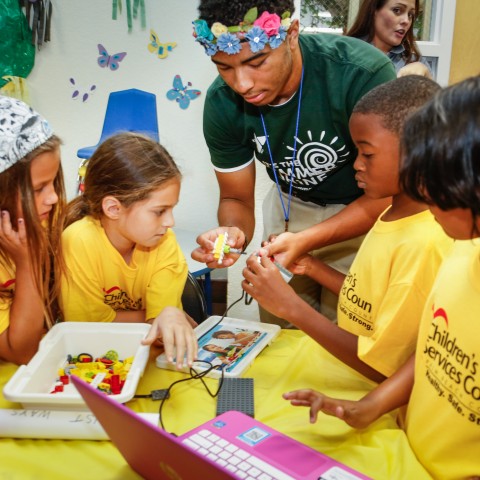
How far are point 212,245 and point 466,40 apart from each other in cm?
206

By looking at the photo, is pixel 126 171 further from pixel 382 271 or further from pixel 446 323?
pixel 446 323

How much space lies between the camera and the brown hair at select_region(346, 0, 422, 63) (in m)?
2.34

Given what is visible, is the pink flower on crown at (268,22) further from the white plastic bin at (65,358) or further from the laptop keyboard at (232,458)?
the laptop keyboard at (232,458)

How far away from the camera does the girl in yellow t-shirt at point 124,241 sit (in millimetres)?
1371

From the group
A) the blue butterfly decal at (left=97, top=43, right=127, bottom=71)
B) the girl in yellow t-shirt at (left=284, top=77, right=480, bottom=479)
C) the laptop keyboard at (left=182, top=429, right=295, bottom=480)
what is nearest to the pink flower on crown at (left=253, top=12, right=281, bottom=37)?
the girl in yellow t-shirt at (left=284, top=77, right=480, bottom=479)

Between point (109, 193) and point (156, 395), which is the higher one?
point (109, 193)

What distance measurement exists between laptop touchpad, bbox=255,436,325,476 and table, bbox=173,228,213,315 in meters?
1.24

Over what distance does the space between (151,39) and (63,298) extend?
1819 mm

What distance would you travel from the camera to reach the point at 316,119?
1.52 meters

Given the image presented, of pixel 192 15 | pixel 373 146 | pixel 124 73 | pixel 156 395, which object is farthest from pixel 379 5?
pixel 156 395

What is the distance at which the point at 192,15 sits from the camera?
266 centimetres

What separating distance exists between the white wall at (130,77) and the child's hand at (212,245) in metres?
1.15

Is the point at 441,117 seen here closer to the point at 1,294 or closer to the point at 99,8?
the point at 1,294

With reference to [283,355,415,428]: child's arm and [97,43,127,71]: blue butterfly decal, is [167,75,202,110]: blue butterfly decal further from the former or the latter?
[283,355,415,428]: child's arm
